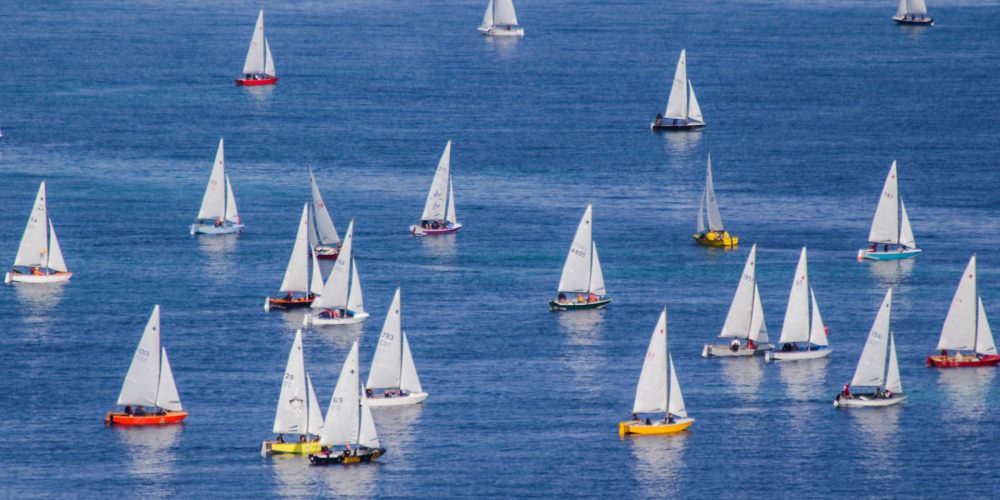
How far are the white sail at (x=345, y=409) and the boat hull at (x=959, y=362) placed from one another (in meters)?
46.4

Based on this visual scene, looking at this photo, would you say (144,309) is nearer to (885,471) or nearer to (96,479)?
(96,479)

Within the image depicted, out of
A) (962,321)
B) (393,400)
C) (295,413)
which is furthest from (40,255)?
(962,321)

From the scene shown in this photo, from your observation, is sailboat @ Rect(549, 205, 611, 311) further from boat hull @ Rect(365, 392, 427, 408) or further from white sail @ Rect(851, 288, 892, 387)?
white sail @ Rect(851, 288, 892, 387)

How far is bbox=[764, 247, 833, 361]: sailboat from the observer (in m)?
168

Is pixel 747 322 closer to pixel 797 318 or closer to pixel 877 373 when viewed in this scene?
pixel 797 318

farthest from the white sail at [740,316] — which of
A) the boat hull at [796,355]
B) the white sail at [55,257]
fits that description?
the white sail at [55,257]

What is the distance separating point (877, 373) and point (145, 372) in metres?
50.6

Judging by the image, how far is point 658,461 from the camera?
14788 cm

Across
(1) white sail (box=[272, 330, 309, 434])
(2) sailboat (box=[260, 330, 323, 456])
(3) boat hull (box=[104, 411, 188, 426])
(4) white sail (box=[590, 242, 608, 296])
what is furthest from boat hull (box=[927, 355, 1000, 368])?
(3) boat hull (box=[104, 411, 188, 426])

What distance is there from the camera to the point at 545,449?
5856 inches

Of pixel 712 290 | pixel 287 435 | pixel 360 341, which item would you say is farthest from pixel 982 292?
pixel 287 435

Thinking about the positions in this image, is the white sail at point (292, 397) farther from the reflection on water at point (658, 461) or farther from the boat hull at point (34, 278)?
the boat hull at point (34, 278)

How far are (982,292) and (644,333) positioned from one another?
31.2 meters

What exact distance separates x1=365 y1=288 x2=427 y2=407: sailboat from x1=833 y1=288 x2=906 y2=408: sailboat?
29469mm
